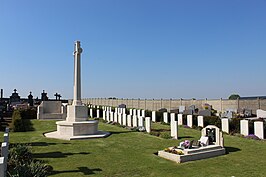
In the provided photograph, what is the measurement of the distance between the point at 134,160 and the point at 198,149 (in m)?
2.28

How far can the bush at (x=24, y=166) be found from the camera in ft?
16.8

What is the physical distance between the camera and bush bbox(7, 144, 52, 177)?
16.8 ft

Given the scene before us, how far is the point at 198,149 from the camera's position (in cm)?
816

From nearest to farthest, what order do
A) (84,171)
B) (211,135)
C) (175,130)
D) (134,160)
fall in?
(84,171) < (134,160) < (211,135) < (175,130)

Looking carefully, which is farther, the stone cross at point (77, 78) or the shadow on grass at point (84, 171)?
the stone cross at point (77, 78)

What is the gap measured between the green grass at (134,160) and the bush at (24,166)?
400 mm

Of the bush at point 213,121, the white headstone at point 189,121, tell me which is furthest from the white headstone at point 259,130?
the white headstone at point 189,121

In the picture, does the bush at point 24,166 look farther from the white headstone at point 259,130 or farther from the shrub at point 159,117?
the shrub at point 159,117

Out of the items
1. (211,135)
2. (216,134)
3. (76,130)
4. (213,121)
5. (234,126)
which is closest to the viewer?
(216,134)

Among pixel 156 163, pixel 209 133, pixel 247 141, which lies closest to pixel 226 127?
pixel 247 141

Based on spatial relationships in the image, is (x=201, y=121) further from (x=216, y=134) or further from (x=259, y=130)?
(x=216, y=134)

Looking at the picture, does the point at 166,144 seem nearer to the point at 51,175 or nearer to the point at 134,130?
the point at 134,130

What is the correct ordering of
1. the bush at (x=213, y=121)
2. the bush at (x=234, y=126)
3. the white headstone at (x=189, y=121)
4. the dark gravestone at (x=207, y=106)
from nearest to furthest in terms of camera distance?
1. the bush at (x=234, y=126)
2. the bush at (x=213, y=121)
3. the white headstone at (x=189, y=121)
4. the dark gravestone at (x=207, y=106)

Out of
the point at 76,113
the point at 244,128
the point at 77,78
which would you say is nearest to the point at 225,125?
the point at 244,128
